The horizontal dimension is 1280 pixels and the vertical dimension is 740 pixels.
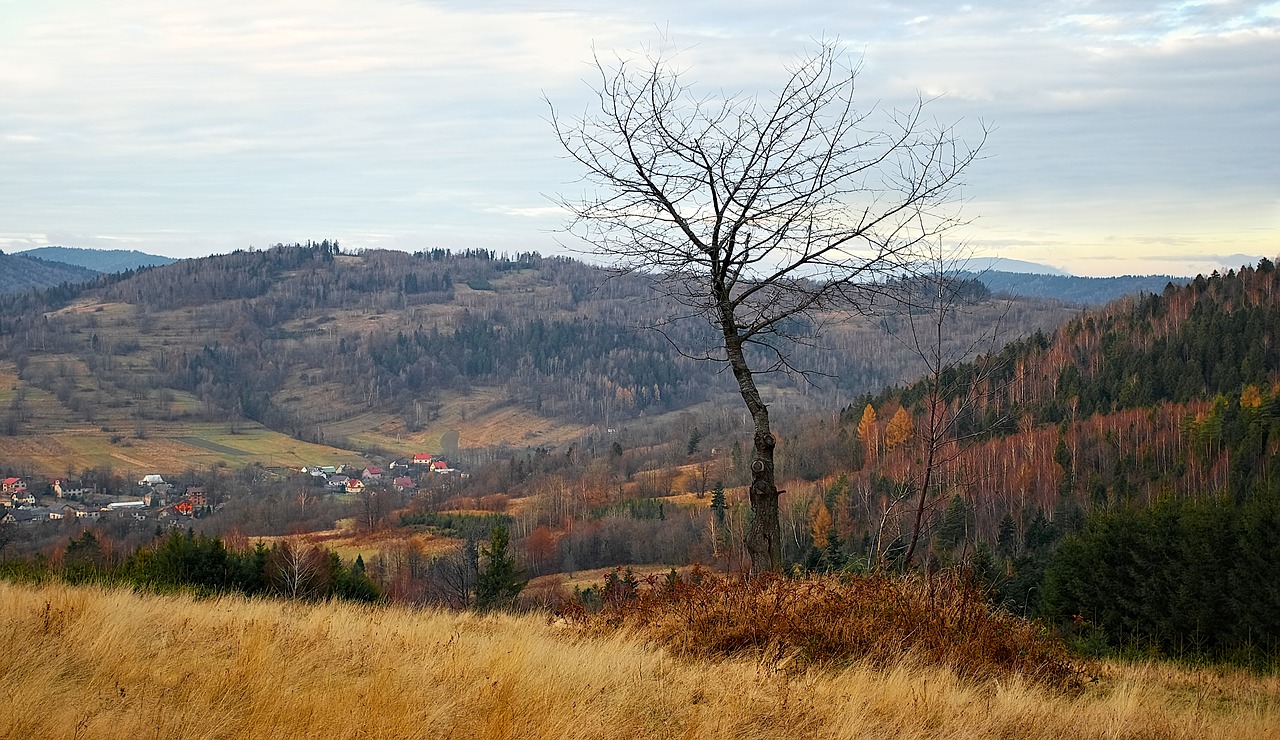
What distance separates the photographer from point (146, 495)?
148m

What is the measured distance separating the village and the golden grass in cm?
10824

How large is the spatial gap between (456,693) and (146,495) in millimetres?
159484

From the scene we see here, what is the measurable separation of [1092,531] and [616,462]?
121m

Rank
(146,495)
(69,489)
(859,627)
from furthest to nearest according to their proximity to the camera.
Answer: (69,489) < (146,495) < (859,627)

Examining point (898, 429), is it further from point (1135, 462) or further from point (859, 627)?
point (859, 627)

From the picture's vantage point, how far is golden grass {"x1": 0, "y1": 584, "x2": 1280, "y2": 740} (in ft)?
18.0

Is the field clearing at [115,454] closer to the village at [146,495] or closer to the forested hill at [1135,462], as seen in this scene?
the village at [146,495]

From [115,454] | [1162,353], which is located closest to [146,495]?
[115,454]

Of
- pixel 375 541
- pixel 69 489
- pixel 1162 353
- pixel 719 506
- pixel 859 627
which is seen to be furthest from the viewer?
pixel 69 489

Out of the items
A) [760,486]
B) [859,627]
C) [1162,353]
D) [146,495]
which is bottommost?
[146,495]

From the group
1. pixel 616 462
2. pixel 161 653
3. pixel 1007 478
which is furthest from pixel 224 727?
pixel 616 462

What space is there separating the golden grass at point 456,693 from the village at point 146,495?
108241mm

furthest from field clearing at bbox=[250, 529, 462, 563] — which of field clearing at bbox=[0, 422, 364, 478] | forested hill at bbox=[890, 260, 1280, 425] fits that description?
field clearing at bbox=[0, 422, 364, 478]

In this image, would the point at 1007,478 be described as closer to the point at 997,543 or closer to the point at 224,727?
the point at 997,543
